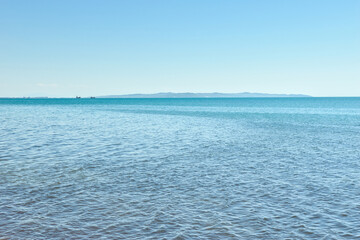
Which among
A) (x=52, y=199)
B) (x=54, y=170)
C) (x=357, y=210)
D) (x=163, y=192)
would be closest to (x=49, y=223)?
(x=52, y=199)

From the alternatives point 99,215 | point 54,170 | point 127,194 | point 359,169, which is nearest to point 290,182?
point 359,169

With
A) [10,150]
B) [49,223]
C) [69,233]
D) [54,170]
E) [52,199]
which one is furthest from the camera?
[10,150]

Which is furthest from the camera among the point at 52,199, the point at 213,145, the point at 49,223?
the point at 213,145

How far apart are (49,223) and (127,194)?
15.0 ft

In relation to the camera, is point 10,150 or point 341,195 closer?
point 341,195

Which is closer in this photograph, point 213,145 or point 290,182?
point 290,182

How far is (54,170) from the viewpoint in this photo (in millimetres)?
21812

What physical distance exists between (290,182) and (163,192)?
7649 mm

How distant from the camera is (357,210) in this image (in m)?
14.7

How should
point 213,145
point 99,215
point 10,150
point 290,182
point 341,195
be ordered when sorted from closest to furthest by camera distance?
point 99,215, point 341,195, point 290,182, point 10,150, point 213,145

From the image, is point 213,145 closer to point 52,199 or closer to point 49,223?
point 52,199

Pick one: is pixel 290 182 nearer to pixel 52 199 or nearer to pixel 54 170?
pixel 52 199

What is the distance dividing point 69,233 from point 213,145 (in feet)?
80.8

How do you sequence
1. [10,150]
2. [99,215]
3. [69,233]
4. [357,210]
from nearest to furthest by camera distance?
[69,233] → [99,215] → [357,210] → [10,150]
